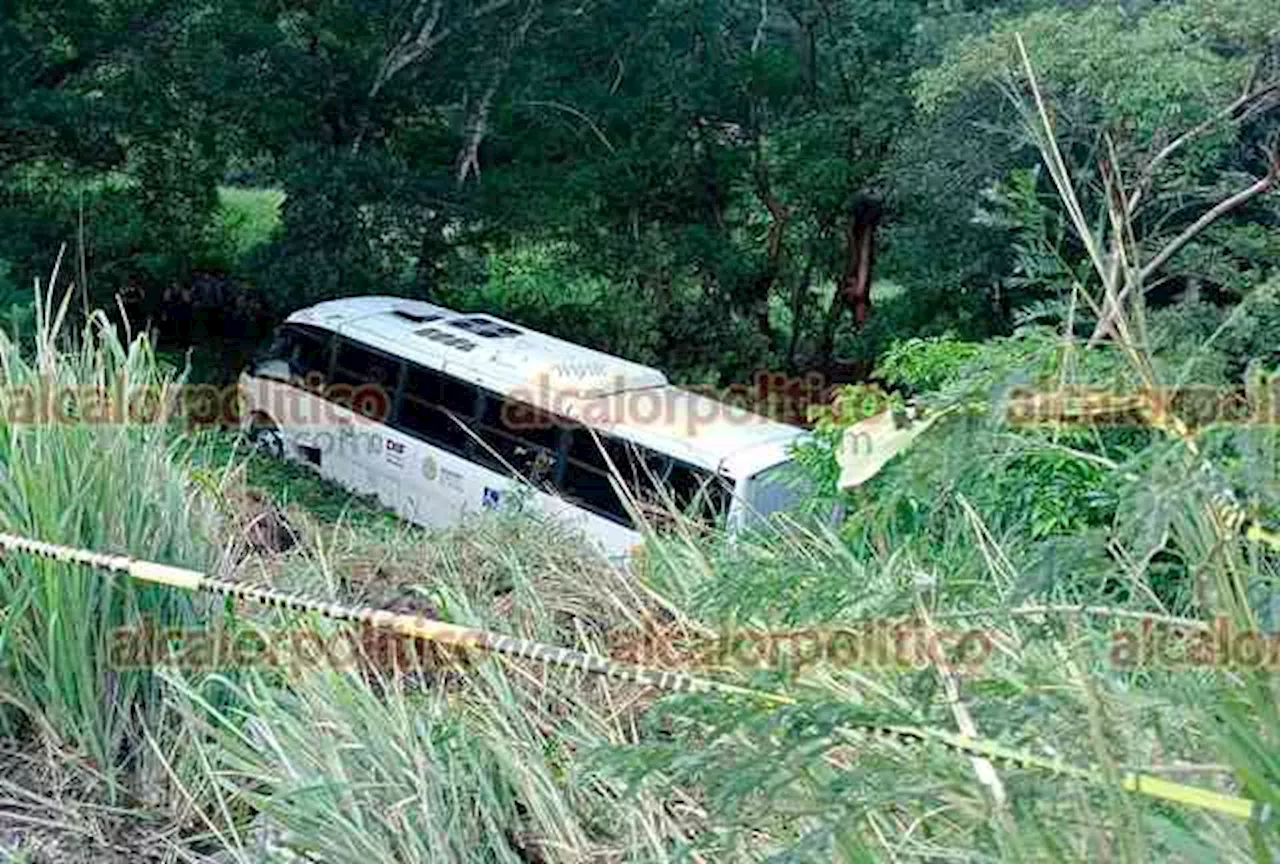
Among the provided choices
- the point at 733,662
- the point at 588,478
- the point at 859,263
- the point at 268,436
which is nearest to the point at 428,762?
the point at 733,662

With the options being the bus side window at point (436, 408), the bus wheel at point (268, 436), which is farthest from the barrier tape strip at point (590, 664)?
the bus wheel at point (268, 436)

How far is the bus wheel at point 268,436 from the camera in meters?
10.4

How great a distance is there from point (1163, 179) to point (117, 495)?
852 cm

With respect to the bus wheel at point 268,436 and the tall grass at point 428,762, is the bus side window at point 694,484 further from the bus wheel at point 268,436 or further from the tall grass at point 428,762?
the tall grass at point 428,762

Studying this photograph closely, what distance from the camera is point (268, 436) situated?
10.6m

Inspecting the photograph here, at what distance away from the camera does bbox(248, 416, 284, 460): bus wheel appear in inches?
410

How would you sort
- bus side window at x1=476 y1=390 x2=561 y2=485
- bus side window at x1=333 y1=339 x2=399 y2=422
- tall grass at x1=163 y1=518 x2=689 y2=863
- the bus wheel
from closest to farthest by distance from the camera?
tall grass at x1=163 y1=518 x2=689 y2=863 → bus side window at x1=476 y1=390 x2=561 y2=485 → bus side window at x1=333 y1=339 x2=399 y2=422 → the bus wheel

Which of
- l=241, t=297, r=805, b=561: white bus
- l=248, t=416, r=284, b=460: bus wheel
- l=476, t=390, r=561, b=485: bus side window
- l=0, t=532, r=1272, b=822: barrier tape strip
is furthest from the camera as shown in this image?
l=248, t=416, r=284, b=460: bus wheel

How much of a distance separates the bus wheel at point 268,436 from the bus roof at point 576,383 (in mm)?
910

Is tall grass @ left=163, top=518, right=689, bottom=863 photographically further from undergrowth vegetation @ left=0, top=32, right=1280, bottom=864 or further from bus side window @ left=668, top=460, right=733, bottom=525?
bus side window @ left=668, top=460, right=733, bottom=525

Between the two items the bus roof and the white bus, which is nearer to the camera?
the white bus

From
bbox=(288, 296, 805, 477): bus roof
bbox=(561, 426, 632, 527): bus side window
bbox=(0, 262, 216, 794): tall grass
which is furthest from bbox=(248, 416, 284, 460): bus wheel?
bbox=(0, 262, 216, 794): tall grass

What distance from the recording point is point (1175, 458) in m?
1.33

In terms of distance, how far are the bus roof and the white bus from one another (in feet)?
0.04
